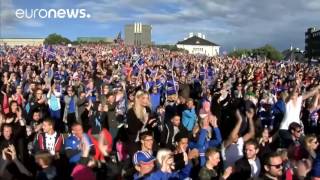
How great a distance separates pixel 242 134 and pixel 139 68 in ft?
38.9

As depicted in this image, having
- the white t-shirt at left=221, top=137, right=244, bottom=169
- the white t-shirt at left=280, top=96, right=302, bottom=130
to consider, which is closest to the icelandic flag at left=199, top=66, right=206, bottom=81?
the white t-shirt at left=280, top=96, right=302, bottom=130

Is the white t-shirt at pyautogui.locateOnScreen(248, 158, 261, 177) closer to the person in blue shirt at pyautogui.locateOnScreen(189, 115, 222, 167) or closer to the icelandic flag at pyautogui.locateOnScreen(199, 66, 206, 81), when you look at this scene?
the person in blue shirt at pyautogui.locateOnScreen(189, 115, 222, 167)

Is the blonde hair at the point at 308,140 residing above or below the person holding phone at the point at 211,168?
above

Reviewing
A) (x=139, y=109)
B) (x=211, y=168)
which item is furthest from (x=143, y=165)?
(x=139, y=109)

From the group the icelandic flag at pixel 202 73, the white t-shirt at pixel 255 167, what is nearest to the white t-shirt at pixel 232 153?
the white t-shirt at pixel 255 167

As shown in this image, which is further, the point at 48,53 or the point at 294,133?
the point at 48,53

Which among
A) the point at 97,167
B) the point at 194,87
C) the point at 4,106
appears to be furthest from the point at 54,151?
the point at 194,87

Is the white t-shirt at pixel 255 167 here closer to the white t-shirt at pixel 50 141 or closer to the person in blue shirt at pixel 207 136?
the person in blue shirt at pixel 207 136

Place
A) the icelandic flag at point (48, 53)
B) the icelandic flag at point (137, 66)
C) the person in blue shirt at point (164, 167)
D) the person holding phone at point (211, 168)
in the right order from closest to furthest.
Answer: the person in blue shirt at point (164, 167) → the person holding phone at point (211, 168) → the icelandic flag at point (137, 66) → the icelandic flag at point (48, 53)

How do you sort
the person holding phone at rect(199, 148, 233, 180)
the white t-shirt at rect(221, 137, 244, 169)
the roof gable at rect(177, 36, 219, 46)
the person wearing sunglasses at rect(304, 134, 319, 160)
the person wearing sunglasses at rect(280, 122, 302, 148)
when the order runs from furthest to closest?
1. the roof gable at rect(177, 36, 219, 46)
2. the person wearing sunglasses at rect(280, 122, 302, 148)
3. the white t-shirt at rect(221, 137, 244, 169)
4. the person wearing sunglasses at rect(304, 134, 319, 160)
5. the person holding phone at rect(199, 148, 233, 180)

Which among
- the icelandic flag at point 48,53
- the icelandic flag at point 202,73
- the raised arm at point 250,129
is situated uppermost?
the icelandic flag at point 48,53

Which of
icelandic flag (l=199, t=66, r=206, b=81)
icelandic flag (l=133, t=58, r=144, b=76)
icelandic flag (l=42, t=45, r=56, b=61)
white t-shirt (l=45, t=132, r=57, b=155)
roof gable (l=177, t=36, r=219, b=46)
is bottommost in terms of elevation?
white t-shirt (l=45, t=132, r=57, b=155)

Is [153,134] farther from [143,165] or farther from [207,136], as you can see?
[143,165]

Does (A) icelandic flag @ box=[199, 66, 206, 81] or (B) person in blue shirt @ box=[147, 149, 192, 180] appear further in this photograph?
(A) icelandic flag @ box=[199, 66, 206, 81]
